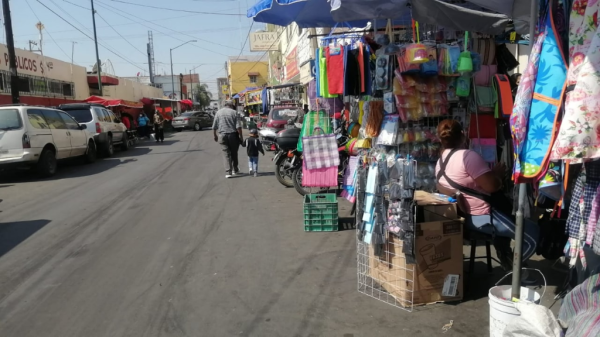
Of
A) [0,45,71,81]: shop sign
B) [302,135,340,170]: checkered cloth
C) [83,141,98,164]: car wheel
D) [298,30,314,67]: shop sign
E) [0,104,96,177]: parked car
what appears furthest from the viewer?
[298,30,314,67]: shop sign

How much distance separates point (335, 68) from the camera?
6.65 metres

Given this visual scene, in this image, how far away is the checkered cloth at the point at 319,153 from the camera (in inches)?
285

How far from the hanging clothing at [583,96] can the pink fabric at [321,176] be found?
15.4 feet

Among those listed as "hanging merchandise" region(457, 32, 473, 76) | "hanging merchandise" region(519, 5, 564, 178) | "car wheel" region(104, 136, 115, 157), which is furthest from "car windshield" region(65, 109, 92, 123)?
"hanging merchandise" region(519, 5, 564, 178)

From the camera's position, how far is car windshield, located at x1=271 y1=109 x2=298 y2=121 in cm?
1877

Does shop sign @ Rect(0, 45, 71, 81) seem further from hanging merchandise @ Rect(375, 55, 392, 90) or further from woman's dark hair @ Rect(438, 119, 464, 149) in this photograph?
woman's dark hair @ Rect(438, 119, 464, 149)

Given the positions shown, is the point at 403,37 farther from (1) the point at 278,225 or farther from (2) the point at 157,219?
(2) the point at 157,219

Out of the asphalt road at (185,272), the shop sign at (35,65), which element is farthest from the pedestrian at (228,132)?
the shop sign at (35,65)

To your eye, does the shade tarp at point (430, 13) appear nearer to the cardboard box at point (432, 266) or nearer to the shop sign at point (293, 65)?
the cardboard box at point (432, 266)

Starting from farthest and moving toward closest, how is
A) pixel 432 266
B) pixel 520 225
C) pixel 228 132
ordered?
pixel 228 132, pixel 432 266, pixel 520 225

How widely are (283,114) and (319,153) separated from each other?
1195 cm

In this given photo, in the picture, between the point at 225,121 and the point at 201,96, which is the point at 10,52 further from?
the point at 201,96

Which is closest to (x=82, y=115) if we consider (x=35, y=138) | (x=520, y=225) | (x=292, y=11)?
(x=35, y=138)

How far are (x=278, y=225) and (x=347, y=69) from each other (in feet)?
7.95
